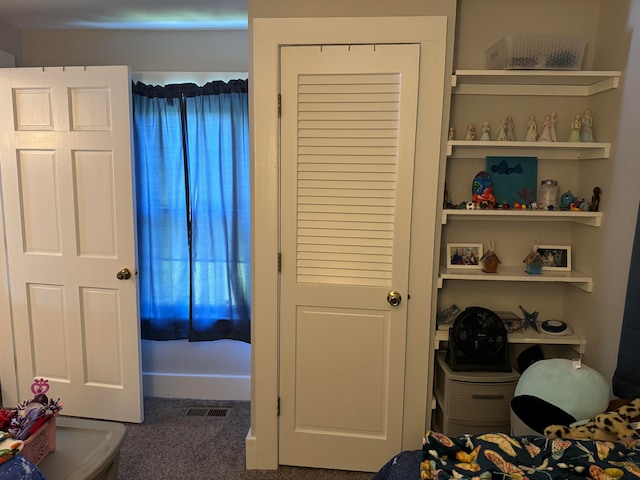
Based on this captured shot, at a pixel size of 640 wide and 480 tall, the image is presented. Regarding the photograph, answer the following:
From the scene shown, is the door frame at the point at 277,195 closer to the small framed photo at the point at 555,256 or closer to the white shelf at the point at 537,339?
the white shelf at the point at 537,339

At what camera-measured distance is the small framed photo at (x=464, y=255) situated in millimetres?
2359

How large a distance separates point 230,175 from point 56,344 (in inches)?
56.3

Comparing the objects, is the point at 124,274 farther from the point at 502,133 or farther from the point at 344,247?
the point at 502,133

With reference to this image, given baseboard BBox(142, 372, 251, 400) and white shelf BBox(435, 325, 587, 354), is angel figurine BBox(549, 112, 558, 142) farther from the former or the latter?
baseboard BBox(142, 372, 251, 400)

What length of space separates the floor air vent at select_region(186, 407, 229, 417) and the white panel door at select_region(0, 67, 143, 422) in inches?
12.5

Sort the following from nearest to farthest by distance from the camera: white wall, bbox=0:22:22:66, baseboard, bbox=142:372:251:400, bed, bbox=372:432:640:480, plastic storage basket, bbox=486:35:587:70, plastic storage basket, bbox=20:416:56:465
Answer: bed, bbox=372:432:640:480 → plastic storage basket, bbox=20:416:56:465 → plastic storage basket, bbox=486:35:587:70 → white wall, bbox=0:22:22:66 → baseboard, bbox=142:372:251:400

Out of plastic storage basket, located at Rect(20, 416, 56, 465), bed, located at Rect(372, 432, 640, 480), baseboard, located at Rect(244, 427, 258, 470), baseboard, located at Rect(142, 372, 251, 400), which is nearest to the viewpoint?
bed, located at Rect(372, 432, 640, 480)

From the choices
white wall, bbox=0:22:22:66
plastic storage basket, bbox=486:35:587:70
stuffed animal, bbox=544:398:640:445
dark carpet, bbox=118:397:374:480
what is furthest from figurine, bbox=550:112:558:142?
white wall, bbox=0:22:22:66

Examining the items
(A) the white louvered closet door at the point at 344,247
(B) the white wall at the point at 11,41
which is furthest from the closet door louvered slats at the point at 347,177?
(B) the white wall at the point at 11,41

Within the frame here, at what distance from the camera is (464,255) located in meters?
2.38

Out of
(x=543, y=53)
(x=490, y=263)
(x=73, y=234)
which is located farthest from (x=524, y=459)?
(x=73, y=234)

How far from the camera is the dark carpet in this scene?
2318 millimetres

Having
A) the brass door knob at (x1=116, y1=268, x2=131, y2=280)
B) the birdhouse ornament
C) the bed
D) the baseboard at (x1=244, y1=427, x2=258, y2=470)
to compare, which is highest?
the birdhouse ornament

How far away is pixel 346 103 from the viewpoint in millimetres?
2086
